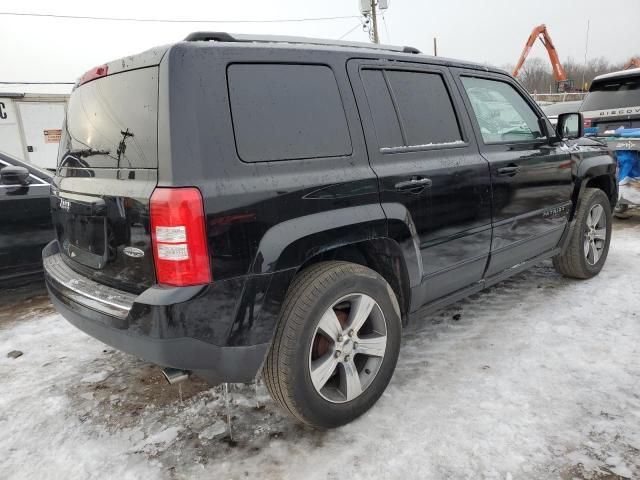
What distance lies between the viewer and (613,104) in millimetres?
6875

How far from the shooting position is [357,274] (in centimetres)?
230

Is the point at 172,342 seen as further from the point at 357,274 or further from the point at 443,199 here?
the point at 443,199

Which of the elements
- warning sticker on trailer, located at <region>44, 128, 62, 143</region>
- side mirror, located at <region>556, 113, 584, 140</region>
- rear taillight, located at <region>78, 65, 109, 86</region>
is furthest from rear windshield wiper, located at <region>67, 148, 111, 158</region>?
warning sticker on trailer, located at <region>44, 128, 62, 143</region>

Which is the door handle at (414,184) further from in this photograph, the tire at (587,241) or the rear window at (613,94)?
the rear window at (613,94)

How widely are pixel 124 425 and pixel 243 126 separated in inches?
67.1

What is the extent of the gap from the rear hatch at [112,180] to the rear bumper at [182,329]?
113mm

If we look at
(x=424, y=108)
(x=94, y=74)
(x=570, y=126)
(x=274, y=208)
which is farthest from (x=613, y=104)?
(x=94, y=74)

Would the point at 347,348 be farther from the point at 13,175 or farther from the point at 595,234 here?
the point at 13,175

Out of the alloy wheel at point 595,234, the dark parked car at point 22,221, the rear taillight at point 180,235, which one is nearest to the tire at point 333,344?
the rear taillight at point 180,235

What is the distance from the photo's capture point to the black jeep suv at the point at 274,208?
6.18ft

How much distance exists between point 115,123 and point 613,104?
23.6 feet

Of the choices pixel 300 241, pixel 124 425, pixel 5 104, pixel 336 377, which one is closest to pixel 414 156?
pixel 300 241

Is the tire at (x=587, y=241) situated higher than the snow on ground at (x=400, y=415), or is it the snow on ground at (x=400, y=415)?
→ the tire at (x=587, y=241)

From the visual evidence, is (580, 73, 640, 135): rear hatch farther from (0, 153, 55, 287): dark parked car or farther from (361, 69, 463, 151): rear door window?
(0, 153, 55, 287): dark parked car
